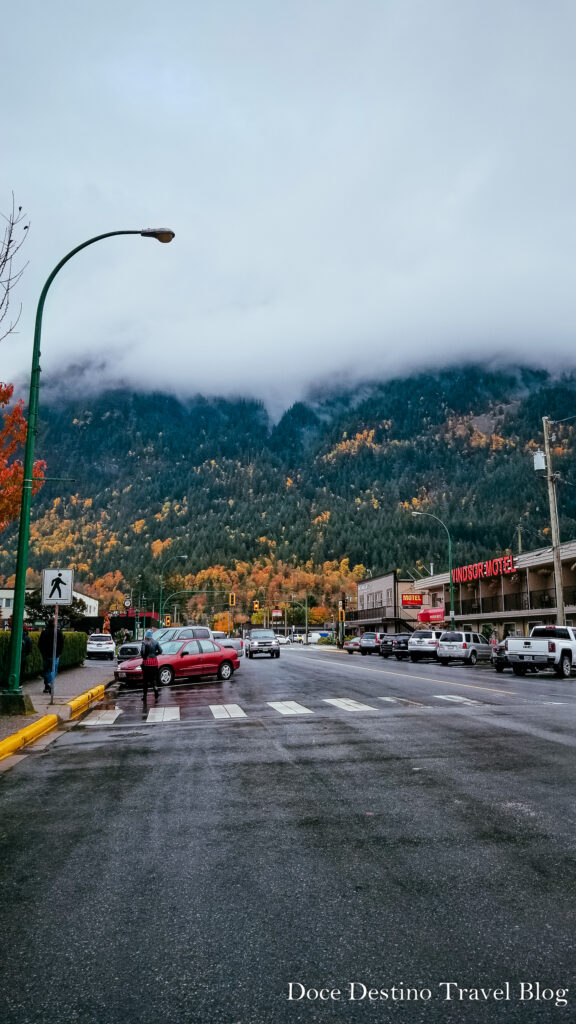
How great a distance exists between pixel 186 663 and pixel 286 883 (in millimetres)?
19466

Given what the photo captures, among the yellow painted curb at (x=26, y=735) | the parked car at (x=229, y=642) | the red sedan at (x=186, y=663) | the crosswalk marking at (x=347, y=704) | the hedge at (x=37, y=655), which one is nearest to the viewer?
the yellow painted curb at (x=26, y=735)

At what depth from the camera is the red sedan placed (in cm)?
2284

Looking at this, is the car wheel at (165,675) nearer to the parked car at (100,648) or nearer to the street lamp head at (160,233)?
the street lamp head at (160,233)

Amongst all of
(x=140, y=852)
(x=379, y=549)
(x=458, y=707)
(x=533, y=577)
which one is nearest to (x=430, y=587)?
(x=533, y=577)

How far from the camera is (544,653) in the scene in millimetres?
28703

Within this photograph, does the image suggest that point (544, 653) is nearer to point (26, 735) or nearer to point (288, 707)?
point (288, 707)

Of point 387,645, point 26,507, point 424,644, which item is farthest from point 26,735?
point 387,645

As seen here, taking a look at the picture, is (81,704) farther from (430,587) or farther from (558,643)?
(430,587)

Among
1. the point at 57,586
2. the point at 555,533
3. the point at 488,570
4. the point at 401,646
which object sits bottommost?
the point at 401,646

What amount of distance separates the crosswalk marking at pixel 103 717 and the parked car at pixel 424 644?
3068 cm

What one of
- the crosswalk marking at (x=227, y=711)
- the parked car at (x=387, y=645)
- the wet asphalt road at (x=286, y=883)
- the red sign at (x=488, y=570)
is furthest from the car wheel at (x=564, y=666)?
the red sign at (x=488, y=570)

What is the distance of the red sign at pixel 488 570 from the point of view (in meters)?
53.8

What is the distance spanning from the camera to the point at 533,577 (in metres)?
53.0

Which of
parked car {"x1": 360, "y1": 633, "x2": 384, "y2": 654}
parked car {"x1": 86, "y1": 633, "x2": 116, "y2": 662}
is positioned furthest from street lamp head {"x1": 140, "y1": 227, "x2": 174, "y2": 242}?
parked car {"x1": 360, "y1": 633, "x2": 384, "y2": 654}
